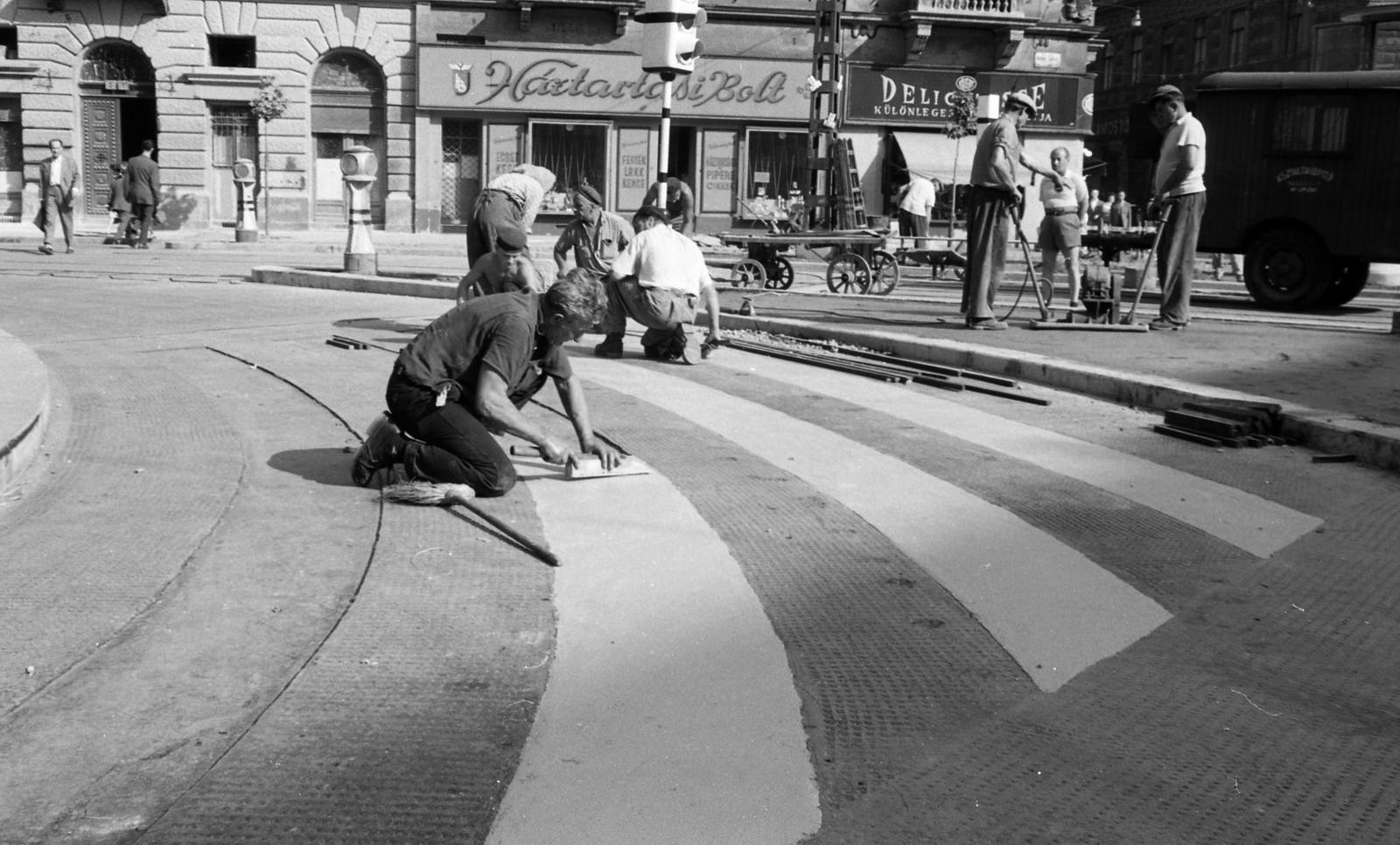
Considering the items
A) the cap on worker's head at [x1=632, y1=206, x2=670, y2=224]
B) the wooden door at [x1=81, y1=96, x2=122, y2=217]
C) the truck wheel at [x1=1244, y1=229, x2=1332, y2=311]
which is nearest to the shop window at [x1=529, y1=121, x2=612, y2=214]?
the wooden door at [x1=81, y1=96, x2=122, y2=217]

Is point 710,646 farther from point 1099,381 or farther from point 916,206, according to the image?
point 916,206

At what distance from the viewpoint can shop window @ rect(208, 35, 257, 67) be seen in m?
31.1

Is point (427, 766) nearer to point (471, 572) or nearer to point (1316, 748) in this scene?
point (471, 572)

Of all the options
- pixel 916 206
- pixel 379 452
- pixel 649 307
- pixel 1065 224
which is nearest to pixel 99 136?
pixel 916 206

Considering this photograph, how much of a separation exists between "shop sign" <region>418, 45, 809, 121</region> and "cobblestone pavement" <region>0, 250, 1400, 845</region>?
83.9 feet

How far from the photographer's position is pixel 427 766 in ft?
10.5

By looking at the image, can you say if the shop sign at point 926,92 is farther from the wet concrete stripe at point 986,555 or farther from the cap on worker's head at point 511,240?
the wet concrete stripe at point 986,555

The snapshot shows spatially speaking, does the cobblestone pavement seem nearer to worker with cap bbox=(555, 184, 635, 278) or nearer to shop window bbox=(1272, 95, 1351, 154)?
worker with cap bbox=(555, 184, 635, 278)

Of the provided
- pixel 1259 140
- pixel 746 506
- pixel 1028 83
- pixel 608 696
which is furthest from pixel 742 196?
pixel 608 696

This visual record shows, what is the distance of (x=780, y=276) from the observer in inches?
695

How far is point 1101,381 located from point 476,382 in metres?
4.65

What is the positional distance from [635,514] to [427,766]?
7.81 ft

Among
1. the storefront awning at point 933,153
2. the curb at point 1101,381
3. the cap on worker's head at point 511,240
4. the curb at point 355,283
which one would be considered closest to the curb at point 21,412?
the cap on worker's head at point 511,240

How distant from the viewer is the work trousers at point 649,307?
32.5ft
